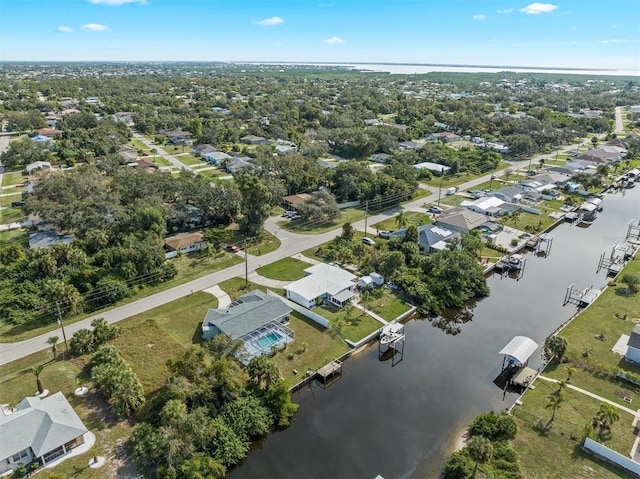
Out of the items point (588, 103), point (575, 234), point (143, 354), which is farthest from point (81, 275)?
point (588, 103)

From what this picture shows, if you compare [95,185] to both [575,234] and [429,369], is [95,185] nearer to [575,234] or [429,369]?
[429,369]

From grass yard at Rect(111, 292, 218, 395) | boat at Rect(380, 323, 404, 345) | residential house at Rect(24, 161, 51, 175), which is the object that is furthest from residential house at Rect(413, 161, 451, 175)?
residential house at Rect(24, 161, 51, 175)

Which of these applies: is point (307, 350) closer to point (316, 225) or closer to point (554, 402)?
point (554, 402)

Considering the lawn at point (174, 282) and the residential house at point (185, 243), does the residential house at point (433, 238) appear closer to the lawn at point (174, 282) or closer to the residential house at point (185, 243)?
the lawn at point (174, 282)

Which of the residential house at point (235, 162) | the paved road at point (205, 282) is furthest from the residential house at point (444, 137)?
the residential house at point (235, 162)

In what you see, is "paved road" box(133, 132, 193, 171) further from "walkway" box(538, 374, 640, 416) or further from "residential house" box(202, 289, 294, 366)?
"walkway" box(538, 374, 640, 416)
